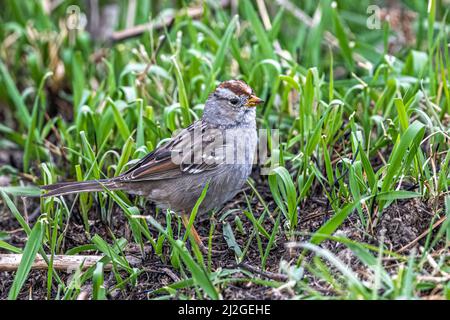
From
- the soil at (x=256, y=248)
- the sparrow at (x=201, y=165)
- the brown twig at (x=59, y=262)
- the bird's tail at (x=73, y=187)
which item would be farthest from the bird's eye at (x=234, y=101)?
the brown twig at (x=59, y=262)

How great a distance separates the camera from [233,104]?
458 cm

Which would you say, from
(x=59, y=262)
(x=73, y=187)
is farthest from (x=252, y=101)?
(x=59, y=262)

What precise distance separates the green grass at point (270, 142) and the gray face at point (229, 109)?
0.24 m

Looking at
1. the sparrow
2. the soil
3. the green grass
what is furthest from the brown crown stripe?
the soil

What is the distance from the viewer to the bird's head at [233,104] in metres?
4.56

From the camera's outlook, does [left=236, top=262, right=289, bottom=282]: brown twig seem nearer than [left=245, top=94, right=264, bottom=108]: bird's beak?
Yes

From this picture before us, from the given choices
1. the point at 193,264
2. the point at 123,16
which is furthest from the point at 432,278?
the point at 123,16

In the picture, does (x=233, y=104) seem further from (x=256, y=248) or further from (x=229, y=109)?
(x=256, y=248)

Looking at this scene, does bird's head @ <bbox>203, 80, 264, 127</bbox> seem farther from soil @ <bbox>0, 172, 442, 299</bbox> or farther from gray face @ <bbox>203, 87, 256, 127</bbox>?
soil @ <bbox>0, 172, 442, 299</bbox>

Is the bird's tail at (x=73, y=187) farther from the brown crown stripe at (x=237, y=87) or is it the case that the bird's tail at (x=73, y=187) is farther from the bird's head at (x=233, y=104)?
the brown crown stripe at (x=237, y=87)

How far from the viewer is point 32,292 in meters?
3.97

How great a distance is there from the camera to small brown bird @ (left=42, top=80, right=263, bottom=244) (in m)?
4.27

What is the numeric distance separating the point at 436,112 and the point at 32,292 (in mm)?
2570

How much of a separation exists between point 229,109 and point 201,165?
0.45 metres
